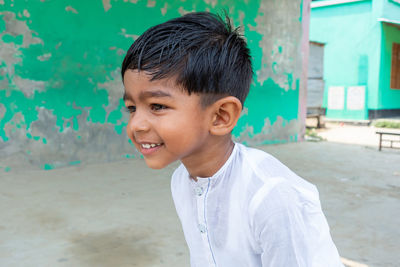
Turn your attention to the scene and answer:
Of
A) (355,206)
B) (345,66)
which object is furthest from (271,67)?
(345,66)

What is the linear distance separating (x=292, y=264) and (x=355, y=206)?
2516 millimetres

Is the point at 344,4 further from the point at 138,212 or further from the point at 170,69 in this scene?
the point at 170,69

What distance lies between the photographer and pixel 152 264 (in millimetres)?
1990

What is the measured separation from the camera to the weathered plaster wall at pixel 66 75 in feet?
13.2

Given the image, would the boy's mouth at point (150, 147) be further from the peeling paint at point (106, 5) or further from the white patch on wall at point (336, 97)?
the white patch on wall at point (336, 97)

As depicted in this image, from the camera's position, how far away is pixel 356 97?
11609 mm

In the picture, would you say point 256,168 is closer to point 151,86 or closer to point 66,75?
point 151,86

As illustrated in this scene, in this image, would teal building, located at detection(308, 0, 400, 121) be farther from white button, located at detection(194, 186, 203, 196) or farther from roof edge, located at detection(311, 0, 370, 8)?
white button, located at detection(194, 186, 203, 196)

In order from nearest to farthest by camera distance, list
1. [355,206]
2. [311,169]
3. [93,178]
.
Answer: [355,206]
[93,178]
[311,169]

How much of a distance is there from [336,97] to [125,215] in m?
10.7

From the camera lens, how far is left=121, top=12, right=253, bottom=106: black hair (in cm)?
91

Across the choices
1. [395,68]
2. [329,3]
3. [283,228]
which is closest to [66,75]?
[283,228]

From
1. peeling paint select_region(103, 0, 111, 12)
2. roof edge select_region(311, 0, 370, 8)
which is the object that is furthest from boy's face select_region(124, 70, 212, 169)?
roof edge select_region(311, 0, 370, 8)

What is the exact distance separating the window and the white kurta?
12.6 m
